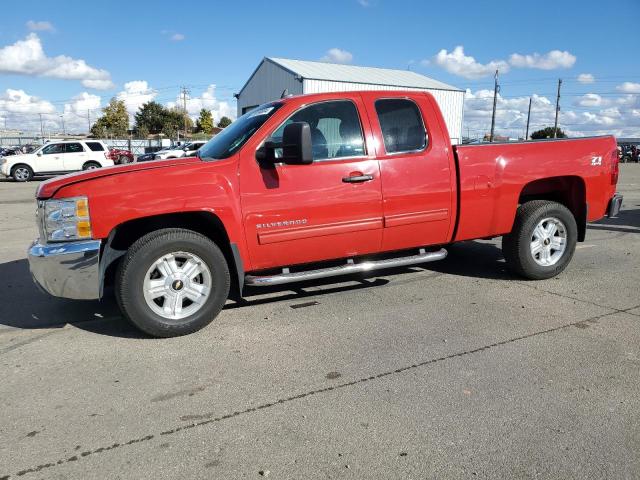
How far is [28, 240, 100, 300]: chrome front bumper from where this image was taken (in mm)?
3809

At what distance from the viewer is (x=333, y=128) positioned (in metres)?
4.61

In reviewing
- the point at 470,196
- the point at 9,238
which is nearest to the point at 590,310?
the point at 470,196

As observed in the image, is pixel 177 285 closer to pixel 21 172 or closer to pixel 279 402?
pixel 279 402

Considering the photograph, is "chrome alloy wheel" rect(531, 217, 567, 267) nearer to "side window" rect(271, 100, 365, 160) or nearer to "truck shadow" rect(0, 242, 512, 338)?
"truck shadow" rect(0, 242, 512, 338)

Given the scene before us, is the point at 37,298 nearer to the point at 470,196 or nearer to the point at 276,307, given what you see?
the point at 276,307

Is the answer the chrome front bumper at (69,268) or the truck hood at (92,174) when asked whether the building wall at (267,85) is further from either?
the chrome front bumper at (69,268)

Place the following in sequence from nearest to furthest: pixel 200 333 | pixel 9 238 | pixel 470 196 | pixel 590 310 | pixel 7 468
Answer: pixel 7 468, pixel 200 333, pixel 590 310, pixel 470 196, pixel 9 238

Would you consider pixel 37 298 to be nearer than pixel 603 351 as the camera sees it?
No

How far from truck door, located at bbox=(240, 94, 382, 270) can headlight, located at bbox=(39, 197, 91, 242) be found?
1.20m

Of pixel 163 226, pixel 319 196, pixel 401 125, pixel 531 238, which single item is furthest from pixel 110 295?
pixel 531 238

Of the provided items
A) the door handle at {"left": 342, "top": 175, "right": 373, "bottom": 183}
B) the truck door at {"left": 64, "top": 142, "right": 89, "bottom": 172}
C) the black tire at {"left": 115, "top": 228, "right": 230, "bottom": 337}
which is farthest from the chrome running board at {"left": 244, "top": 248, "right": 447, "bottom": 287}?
the truck door at {"left": 64, "top": 142, "right": 89, "bottom": 172}

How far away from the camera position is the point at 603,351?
3779mm

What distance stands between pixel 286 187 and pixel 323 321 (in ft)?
3.93

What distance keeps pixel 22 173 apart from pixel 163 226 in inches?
880
